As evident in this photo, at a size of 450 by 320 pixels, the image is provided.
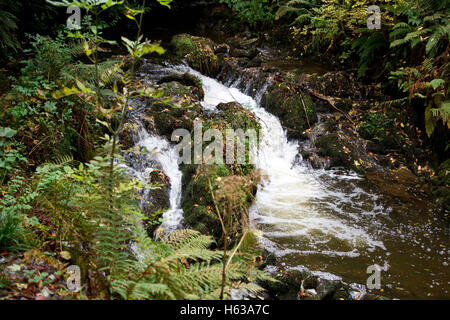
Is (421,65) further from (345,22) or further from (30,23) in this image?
(30,23)

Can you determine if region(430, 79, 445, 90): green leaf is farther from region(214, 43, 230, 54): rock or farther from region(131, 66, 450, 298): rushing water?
region(214, 43, 230, 54): rock

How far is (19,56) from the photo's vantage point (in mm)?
5859

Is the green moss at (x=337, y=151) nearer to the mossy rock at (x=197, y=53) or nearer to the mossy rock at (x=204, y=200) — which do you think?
the mossy rock at (x=204, y=200)

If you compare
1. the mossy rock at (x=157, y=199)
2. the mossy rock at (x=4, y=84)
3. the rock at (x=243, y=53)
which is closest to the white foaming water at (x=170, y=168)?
the mossy rock at (x=157, y=199)

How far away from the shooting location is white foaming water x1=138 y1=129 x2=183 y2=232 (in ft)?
17.0


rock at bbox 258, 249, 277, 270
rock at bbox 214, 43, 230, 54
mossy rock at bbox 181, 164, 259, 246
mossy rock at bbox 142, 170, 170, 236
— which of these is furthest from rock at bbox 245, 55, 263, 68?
rock at bbox 258, 249, 277, 270

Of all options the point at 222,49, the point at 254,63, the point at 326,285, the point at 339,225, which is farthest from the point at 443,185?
the point at 222,49

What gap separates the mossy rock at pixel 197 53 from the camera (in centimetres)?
977

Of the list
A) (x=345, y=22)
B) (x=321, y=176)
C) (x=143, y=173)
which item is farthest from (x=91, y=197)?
(x=345, y=22)

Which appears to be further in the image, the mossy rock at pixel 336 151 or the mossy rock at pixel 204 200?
the mossy rock at pixel 336 151

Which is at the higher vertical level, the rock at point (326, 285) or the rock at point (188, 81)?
the rock at point (188, 81)

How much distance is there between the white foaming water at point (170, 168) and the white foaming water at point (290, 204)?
1516mm

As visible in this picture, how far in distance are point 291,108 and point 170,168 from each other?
4.14 metres

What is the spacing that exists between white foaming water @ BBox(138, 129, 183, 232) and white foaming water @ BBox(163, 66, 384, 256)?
4.97 feet
